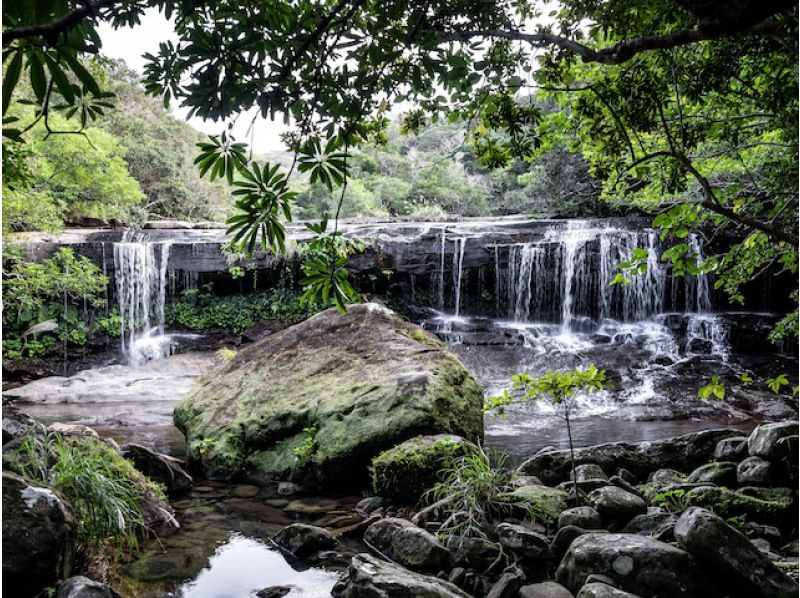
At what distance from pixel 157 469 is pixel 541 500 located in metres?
3.69

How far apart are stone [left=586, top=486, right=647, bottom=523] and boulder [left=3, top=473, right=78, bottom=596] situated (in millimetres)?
3429

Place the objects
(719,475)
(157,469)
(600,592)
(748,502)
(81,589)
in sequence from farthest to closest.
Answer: (157,469)
(719,475)
(748,502)
(81,589)
(600,592)

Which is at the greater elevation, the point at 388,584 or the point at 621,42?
the point at 621,42

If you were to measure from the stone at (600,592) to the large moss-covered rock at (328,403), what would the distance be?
2757 mm

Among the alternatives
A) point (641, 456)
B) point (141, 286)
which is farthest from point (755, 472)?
point (141, 286)

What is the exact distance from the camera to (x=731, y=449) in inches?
205

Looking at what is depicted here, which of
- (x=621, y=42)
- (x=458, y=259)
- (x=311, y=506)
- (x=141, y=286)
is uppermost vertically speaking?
(x=621, y=42)

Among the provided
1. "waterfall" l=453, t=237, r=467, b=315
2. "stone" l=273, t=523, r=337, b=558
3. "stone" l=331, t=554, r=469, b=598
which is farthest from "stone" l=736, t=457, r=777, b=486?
"waterfall" l=453, t=237, r=467, b=315

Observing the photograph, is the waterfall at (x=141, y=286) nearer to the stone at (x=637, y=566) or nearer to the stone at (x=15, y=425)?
the stone at (x=15, y=425)

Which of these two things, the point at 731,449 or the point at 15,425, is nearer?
the point at 15,425

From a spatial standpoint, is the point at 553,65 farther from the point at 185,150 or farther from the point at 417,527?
the point at 185,150

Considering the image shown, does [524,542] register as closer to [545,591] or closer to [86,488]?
[545,591]

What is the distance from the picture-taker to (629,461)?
5582mm

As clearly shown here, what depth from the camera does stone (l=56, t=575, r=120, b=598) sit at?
2.90m
